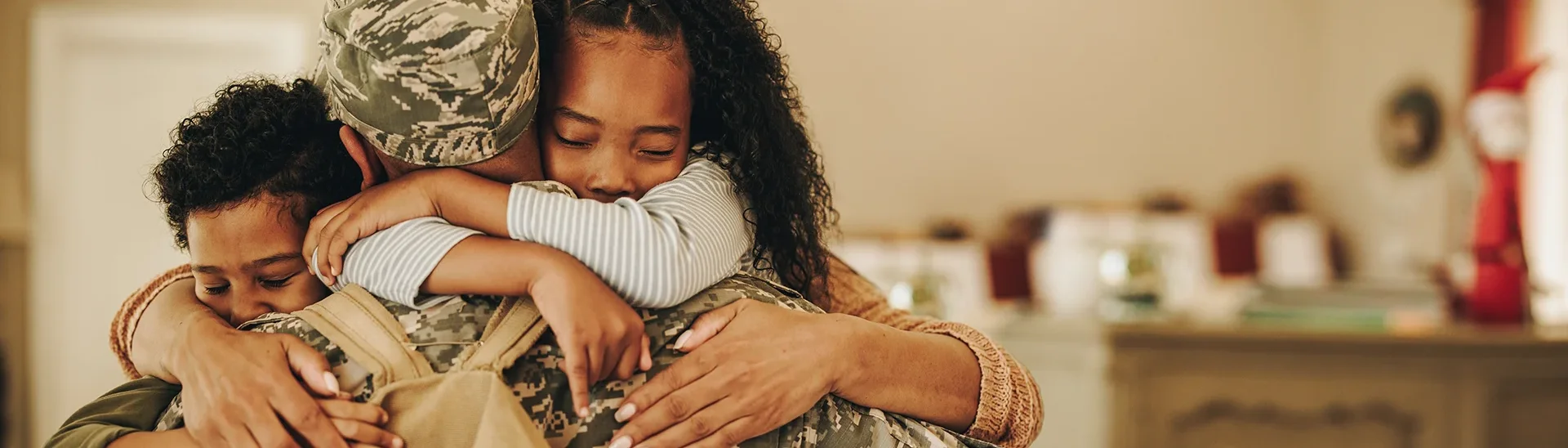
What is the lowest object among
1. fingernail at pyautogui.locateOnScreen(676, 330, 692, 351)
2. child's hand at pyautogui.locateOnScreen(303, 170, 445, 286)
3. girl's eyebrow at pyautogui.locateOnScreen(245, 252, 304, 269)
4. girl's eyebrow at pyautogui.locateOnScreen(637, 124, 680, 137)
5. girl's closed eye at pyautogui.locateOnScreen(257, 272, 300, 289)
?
fingernail at pyautogui.locateOnScreen(676, 330, 692, 351)

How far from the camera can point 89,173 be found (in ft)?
15.2

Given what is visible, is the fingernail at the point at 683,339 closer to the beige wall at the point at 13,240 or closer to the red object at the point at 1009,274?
the red object at the point at 1009,274

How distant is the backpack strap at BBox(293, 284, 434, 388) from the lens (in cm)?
89

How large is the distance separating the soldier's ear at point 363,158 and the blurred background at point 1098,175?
2447 millimetres

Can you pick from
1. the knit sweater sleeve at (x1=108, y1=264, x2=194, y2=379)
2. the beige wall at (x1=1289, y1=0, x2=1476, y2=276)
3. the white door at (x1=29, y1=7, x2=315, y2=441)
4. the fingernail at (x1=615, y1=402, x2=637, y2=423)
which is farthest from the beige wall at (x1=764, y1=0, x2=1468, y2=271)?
the fingernail at (x1=615, y1=402, x2=637, y2=423)

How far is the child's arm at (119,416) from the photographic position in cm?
92

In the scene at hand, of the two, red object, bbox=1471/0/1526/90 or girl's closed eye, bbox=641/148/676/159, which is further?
red object, bbox=1471/0/1526/90

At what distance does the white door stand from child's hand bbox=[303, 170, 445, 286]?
4.08m

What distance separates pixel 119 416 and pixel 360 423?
0.87 feet

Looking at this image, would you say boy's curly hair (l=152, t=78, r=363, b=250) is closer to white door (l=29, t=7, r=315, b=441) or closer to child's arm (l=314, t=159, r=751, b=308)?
child's arm (l=314, t=159, r=751, b=308)

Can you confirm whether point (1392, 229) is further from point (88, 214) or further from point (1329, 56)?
point (88, 214)

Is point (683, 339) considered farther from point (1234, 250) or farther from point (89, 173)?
point (1234, 250)

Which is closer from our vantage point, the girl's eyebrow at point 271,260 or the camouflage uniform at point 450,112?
the camouflage uniform at point 450,112

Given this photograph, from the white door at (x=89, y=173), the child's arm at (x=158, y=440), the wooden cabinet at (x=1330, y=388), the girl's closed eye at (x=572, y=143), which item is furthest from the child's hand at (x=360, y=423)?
the white door at (x=89, y=173)
